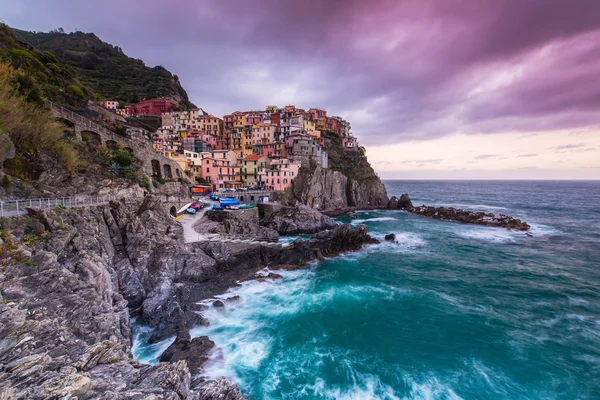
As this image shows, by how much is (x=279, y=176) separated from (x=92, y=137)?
1324 inches

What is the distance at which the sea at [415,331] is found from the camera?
13.3m

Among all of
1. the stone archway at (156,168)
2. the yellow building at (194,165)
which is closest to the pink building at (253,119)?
the yellow building at (194,165)

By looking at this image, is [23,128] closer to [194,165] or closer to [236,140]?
[194,165]

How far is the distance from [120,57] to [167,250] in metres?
147

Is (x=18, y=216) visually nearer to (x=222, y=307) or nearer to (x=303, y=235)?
(x=222, y=307)

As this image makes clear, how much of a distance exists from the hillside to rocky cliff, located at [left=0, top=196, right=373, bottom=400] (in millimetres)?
91804

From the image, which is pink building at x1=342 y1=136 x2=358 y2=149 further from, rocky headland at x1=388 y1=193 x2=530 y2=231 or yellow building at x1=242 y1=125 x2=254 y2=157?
yellow building at x1=242 y1=125 x2=254 y2=157

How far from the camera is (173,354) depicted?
13.6m

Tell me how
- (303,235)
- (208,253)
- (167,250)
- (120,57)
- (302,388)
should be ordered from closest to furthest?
(302,388) → (167,250) → (208,253) → (303,235) → (120,57)

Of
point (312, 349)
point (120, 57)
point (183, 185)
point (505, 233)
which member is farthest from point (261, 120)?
point (120, 57)

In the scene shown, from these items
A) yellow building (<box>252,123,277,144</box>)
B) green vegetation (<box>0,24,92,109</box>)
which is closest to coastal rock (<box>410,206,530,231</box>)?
yellow building (<box>252,123,277,144</box>)

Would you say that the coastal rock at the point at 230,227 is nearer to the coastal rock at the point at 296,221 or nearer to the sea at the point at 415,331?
the coastal rock at the point at 296,221

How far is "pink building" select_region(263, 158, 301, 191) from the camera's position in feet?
191

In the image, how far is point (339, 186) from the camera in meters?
65.4
